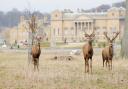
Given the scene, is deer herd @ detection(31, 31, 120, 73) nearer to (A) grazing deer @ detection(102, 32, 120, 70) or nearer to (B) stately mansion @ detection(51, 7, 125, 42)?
(A) grazing deer @ detection(102, 32, 120, 70)

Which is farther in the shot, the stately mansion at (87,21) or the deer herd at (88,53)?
the stately mansion at (87,21)

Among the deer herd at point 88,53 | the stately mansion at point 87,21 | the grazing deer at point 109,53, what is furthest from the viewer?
the stately mansion at point 87,21

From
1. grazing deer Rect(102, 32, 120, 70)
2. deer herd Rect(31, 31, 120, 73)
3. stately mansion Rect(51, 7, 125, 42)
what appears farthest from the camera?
stately mansion Rect(51, 7, 125, 42)

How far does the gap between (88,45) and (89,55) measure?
480 millimetres

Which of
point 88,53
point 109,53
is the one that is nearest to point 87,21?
point 109,53

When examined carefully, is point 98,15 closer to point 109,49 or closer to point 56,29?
point 56,29

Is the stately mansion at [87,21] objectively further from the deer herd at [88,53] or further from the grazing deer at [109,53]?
the deer herd at [88,53]

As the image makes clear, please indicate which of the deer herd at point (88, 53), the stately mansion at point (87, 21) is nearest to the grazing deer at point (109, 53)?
the deer herd at point (88, 53)

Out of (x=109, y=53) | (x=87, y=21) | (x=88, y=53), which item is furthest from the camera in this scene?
(x=87, y=21)

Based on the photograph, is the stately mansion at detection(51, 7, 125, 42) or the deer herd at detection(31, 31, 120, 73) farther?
the stately mansion at detection(51, 7, 125, 42)

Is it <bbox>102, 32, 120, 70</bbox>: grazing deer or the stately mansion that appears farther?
the stately mansion

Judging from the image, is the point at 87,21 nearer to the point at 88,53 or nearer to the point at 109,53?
the point at 109,53

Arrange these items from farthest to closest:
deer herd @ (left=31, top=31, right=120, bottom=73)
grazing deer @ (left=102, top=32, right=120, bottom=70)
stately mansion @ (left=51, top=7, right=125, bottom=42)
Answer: stately mansion @ (left=51, top=7, right=125, bottom=42), grazing deer @ (left=102, top=32, right=120, bottom=70), deer herd @ (left=31, top=31, right=120, bottom=73)

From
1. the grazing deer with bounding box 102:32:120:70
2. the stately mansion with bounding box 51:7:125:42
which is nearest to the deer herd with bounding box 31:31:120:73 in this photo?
Result: the grazing deer with bounding box 102:32:120:70
